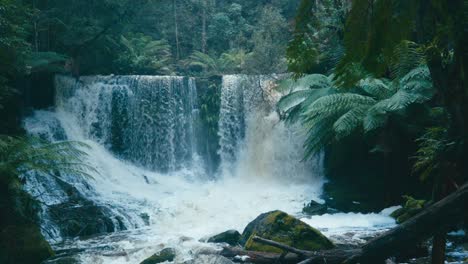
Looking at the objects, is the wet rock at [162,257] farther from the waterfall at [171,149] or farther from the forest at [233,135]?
the waterfall at [171,149]

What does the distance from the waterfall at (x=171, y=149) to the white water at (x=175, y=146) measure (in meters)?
0.03

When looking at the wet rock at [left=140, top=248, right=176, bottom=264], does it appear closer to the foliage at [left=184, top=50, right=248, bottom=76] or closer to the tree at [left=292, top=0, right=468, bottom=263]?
the tree at [left=292, top=0, right=468, bottom=263]

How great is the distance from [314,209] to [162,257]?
4.28m

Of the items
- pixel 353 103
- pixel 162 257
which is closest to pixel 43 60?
pixel 162 257

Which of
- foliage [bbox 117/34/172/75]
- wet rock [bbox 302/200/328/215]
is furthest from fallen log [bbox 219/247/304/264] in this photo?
foliage [bbox 117/34/172/75]

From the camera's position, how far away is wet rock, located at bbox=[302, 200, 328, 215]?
9330 millimetres

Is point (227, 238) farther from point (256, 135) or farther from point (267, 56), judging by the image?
point (267, 56)

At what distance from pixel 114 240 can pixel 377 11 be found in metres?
6.92

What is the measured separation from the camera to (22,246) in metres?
6.05

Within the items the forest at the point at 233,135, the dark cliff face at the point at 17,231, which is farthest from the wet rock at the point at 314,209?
the dark cliff face at the point at 17,231

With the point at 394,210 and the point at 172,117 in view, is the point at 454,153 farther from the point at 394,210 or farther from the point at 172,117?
the point at 172,117

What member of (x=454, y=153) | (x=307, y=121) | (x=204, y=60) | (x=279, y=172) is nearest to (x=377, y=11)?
(x=454, y=153)

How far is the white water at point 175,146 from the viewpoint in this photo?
10758 millimetres

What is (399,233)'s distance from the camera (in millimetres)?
2566
